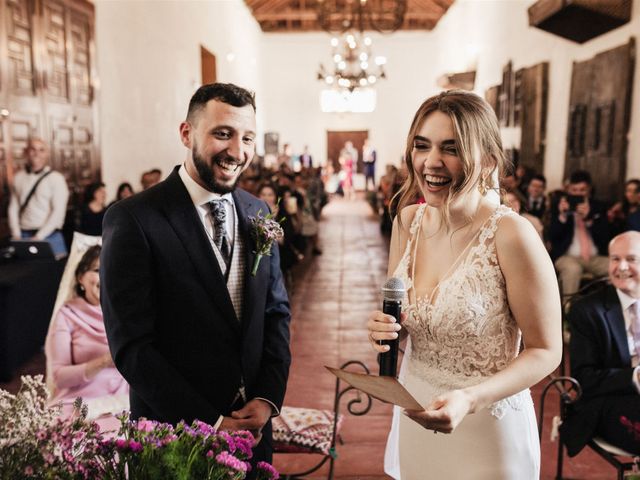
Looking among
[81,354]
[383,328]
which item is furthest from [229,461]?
[81,354]

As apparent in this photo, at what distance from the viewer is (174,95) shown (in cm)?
1067

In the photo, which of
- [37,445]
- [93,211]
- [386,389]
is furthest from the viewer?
[93,211]

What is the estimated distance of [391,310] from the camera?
4.98ft

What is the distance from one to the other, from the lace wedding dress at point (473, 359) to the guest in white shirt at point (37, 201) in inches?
180

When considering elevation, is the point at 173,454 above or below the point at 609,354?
above

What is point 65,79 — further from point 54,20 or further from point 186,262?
point 186,262

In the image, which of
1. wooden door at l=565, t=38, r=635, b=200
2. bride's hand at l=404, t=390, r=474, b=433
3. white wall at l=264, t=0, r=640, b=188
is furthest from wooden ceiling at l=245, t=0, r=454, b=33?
bride's hand at l=404, t=390, r=474, b=433

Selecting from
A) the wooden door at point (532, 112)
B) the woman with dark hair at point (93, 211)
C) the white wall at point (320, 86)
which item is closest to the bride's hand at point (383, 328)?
the woman with dark hair at point (93, 211)

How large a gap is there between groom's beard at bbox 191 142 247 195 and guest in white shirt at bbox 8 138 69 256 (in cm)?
417

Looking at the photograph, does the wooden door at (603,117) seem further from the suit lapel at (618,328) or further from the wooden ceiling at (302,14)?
the wooden ceiling at (302,14)

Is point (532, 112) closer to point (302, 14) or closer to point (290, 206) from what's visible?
point (290, 206)

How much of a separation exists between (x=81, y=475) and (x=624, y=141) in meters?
6.45

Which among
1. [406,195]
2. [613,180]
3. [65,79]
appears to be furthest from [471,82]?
[406,195]

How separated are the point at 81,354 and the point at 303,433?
0.99m
